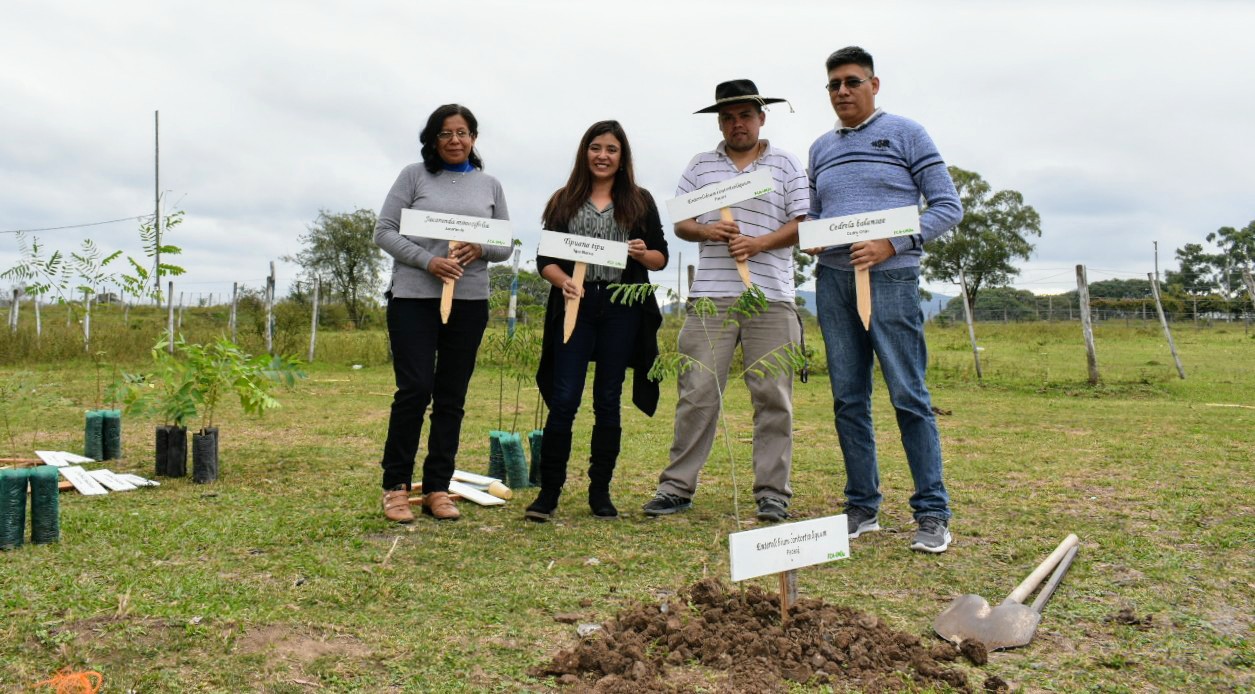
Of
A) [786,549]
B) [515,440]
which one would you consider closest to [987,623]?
[786,549]

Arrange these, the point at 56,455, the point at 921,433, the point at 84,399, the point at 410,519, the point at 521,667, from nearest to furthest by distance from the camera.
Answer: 1. the point at 521,667
2. the point at 921,433
3. the point at 410,519
4. the point at 56,455
5. the point at 84,399

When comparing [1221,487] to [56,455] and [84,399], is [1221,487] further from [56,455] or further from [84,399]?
[84,399]

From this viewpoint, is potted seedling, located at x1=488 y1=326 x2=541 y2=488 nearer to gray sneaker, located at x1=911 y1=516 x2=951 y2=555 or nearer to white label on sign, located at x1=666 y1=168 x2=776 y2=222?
white label on sign, located at x1=666 y1=168 x2=776 y2=222

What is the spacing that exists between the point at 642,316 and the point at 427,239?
1.12 meters

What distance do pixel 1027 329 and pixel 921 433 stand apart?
3025 centimetres

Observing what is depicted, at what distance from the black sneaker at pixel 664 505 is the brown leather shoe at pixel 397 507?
1185 mm

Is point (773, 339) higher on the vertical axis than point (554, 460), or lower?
higher

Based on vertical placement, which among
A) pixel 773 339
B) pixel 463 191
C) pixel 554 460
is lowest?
pixel 554 460

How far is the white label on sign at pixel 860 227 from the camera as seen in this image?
3.61 meters

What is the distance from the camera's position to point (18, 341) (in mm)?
14859

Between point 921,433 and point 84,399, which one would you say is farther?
point 84,399

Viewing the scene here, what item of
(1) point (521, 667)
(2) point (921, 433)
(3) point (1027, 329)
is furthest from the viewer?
(3) point (1027, 329)

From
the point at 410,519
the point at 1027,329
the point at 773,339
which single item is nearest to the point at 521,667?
the point at 410,519

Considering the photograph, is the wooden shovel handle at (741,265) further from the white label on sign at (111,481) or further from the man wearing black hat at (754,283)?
the white label on sign at (111,481)
